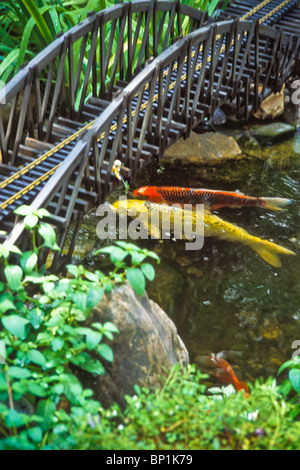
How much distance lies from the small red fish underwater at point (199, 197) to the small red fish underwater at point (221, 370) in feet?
8.99

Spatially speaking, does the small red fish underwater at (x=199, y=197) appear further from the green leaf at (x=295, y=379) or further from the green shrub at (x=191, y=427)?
the green shrub at (x=191, y=427)

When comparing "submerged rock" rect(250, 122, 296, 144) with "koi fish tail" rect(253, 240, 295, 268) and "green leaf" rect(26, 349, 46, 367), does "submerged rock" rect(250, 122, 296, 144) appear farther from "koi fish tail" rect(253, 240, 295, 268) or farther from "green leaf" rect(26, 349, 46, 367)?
"green leaf" rect(26, 349, 46, 367)

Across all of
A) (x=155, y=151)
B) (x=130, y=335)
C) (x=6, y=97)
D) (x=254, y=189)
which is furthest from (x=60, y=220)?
(x=254, y=189)

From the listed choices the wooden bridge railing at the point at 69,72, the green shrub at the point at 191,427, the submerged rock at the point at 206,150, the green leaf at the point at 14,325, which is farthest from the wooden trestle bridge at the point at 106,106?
the green shrub at the point at 191,427

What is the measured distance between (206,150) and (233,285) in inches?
132

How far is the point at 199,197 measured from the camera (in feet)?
26.2

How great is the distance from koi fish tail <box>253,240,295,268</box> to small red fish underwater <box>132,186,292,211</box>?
0.91 meters

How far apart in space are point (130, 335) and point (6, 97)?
318cm

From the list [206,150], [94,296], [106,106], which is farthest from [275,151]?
[94,296]

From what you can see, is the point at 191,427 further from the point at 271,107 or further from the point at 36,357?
the point at 271,107

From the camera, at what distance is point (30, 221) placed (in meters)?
4.07

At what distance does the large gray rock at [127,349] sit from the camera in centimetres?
414
